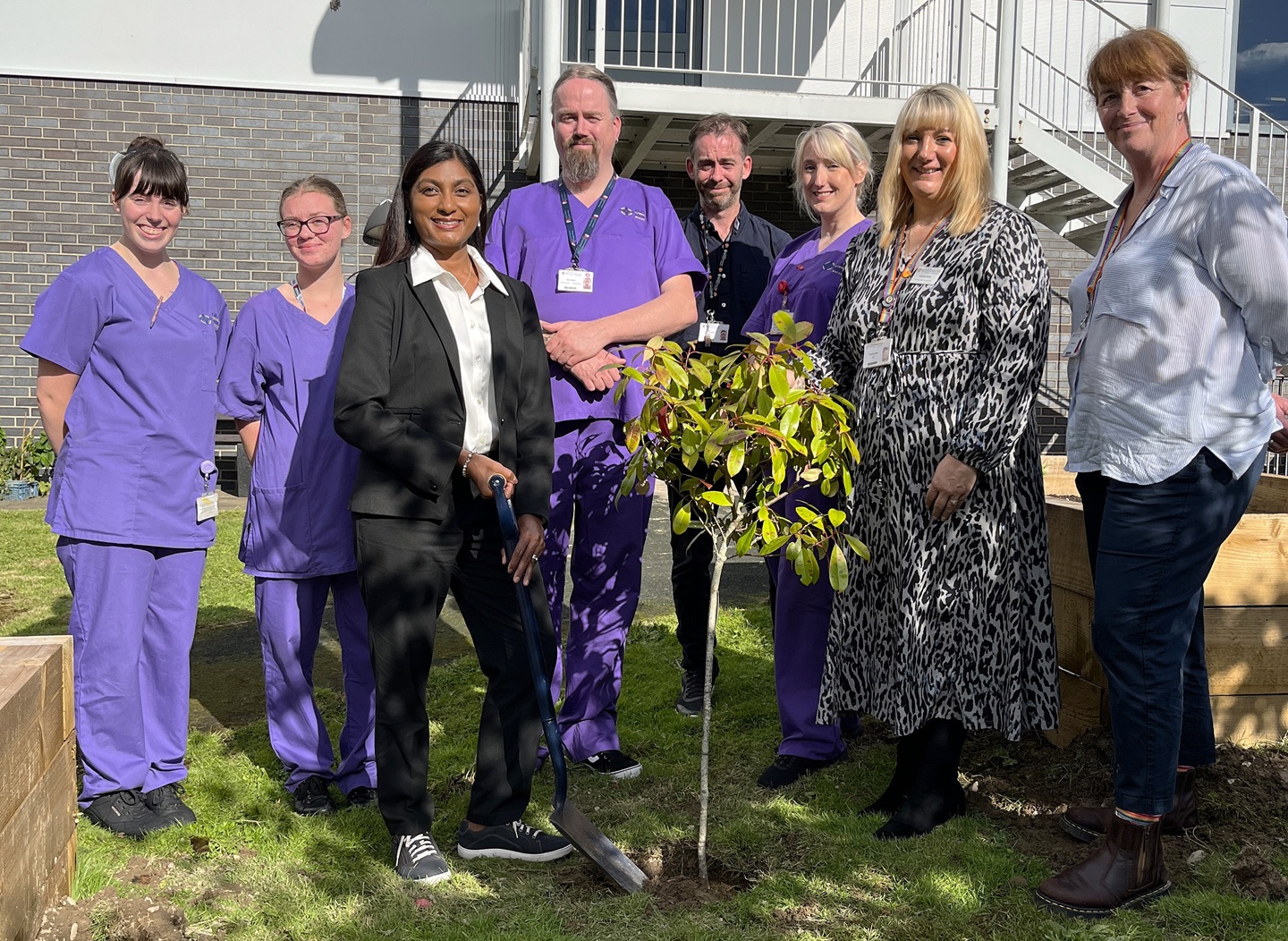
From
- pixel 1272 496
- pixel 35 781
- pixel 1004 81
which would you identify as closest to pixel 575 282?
pixel 35 781

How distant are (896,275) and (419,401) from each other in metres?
1.47

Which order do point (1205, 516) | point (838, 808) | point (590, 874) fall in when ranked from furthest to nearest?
point (838, 808), point (590, 874), point (1205, 516)

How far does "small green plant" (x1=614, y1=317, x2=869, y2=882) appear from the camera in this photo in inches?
112

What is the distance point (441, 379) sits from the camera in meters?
3.15

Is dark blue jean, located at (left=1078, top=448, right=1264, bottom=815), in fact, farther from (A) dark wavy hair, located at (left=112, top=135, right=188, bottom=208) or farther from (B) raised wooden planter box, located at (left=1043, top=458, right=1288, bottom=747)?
(A) dark wavy hair, located at (left=112, top=135, right=188, bottom=208)

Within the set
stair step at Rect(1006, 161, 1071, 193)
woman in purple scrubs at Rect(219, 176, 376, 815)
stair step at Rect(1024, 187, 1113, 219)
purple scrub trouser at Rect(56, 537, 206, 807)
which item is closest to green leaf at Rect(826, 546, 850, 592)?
woman in purple scrubs at Rect(219, 176, 376, 815)

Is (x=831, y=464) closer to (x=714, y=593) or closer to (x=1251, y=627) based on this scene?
(x=714, y=593)

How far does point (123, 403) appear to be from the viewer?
3.49 metres

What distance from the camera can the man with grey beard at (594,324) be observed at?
387 cm

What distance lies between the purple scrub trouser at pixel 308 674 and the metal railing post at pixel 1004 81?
7.67 metres

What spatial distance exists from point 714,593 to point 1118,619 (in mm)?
1052

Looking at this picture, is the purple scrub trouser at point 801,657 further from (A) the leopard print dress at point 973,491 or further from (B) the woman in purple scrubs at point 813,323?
(A) the leopard print dress at point 973,491

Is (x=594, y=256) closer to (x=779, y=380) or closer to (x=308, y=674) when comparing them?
(x=779, y=380)

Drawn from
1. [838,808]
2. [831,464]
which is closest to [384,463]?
[831,464]
